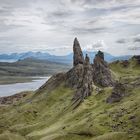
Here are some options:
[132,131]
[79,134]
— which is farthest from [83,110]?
[132,131]

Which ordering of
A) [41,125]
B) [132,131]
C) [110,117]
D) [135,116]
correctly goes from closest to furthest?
[132,131]
[135,116]
[110,117]
[41,125]

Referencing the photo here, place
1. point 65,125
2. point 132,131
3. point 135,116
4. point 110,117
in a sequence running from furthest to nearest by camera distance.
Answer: point 65,125
point 110,117
point 135,116
point 132,131

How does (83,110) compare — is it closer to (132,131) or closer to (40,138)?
(40,138)

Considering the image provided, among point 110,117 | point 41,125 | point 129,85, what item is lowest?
point 41,125

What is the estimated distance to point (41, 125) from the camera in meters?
200

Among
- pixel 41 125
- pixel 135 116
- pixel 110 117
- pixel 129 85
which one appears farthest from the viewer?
pixel 41 125

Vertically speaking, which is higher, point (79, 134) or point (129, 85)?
point (129, 85)

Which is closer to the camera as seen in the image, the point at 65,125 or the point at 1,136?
the point at 1,136

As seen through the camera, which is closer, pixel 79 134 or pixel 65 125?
pixel 79 134

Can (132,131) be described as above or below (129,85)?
below

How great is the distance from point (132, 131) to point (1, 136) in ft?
195

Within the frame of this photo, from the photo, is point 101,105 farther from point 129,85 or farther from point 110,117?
point 110,117

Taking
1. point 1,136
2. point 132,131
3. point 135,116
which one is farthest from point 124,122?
point 1,136

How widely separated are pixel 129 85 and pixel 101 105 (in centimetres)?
1947
